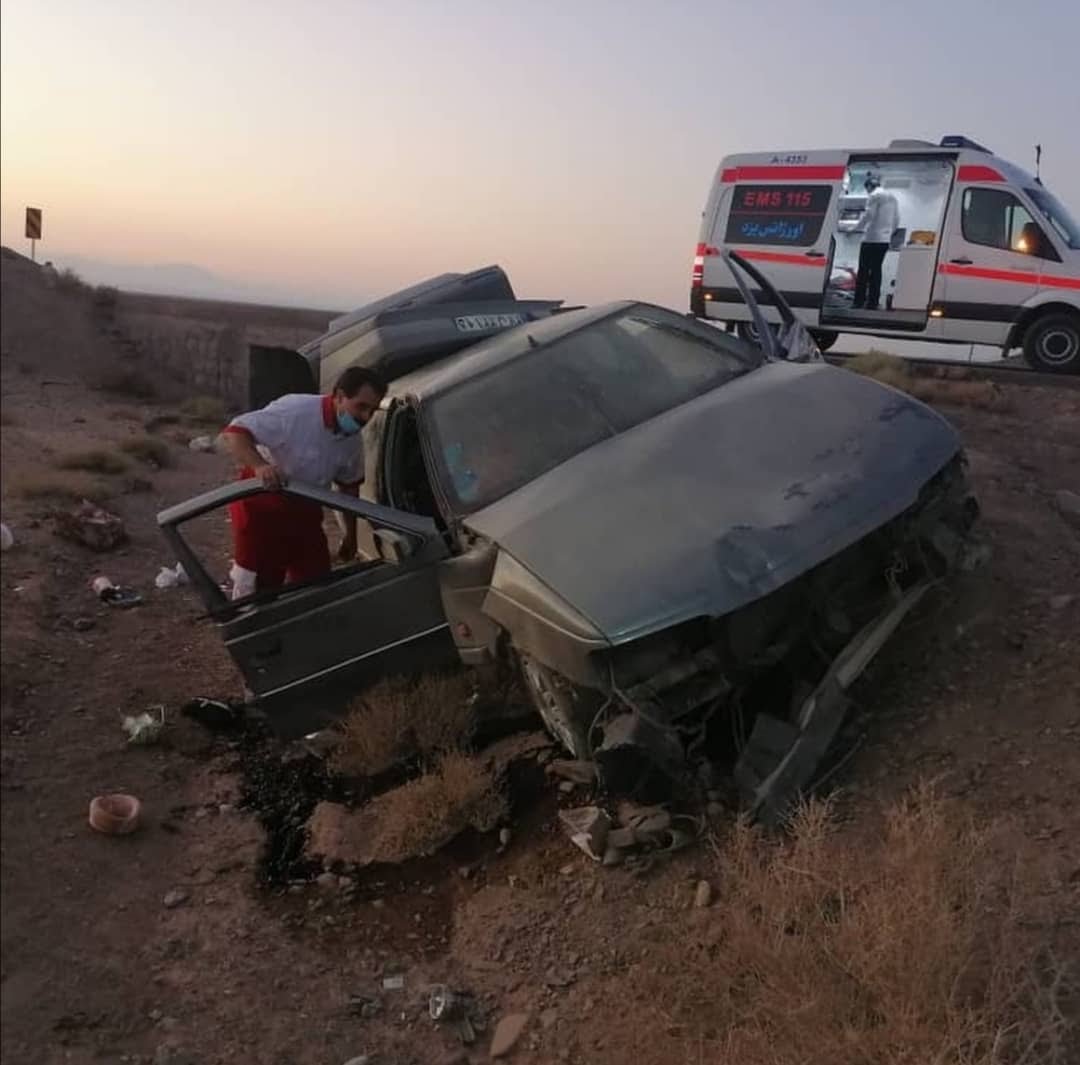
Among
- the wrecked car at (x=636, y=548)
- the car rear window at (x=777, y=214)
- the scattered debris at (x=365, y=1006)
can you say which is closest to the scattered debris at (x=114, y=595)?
the wrecked car at (x=636, y=548)

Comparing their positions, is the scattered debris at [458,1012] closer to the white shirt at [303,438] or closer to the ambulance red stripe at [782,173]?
the white shirt at [303,438]

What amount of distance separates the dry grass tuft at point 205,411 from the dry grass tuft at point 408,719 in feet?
43.6

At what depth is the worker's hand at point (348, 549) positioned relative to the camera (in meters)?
5.38

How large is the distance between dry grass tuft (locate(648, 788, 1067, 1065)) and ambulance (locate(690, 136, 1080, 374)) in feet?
28.4

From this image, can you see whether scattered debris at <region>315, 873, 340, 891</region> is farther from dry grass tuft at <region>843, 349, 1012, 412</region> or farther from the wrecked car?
dry grass tuft at <region>843, 349, 1012, 412</region>

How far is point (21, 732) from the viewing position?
527 centimetres

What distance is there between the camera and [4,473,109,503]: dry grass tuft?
388 inches

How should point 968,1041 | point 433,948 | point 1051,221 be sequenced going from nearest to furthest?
point 968,1041
point 433,948
point 1051,221

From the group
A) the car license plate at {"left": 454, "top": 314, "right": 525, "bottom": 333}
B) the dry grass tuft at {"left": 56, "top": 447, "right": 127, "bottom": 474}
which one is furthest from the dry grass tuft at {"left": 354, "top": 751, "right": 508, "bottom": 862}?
the dry grass tuft at {"left": 56, "top": 447, "right": 127, "bottom": 474}

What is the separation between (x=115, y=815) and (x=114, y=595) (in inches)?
130

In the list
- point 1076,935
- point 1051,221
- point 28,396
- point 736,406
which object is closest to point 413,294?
point 736,406

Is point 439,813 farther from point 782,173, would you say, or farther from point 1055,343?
point 782,173

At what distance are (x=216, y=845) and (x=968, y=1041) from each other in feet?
9.70

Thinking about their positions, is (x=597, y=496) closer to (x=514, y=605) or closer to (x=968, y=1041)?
(x=514, y=605)
